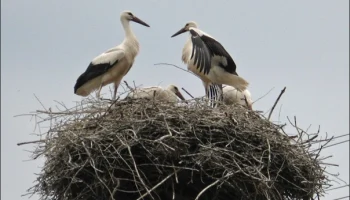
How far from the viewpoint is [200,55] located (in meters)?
10.7

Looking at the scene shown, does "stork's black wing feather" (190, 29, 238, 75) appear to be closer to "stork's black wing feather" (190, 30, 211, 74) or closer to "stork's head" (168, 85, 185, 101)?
"stork's black wing feather" (190, 30, 211, 74)

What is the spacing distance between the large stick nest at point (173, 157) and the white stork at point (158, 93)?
1.37 ft

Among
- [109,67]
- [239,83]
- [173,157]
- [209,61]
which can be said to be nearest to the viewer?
[173,157]

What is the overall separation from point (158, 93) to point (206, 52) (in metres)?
0.92

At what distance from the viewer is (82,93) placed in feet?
37.3

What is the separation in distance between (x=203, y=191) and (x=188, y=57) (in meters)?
3.49

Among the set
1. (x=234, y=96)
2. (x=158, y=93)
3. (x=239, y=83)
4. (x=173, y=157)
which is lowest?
(x=173, y=157)

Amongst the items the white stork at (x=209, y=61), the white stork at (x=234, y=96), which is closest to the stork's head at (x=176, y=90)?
the white stork at (x=209, y=61)

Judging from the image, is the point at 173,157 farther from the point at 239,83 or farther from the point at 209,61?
the point at 239,83

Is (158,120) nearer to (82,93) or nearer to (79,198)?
(79,198)

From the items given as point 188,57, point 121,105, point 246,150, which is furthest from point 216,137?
point 188,57

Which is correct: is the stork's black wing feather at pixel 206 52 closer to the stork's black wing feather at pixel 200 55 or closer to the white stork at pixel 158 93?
the stork's black wing feather at pixel 200 55

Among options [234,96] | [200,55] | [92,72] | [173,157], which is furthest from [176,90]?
[173,157]

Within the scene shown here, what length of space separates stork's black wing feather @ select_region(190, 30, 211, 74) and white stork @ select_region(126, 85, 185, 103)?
0.34 m
